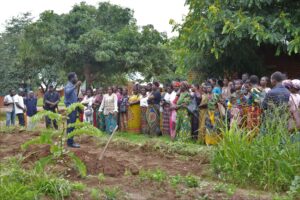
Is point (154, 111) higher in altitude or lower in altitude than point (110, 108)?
lower

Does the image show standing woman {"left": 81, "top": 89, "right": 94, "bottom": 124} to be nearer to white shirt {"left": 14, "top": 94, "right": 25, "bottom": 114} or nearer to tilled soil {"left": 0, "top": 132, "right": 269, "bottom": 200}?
white shirt {"left": 14, "top": 94, "right": 25, "bottom": 114}

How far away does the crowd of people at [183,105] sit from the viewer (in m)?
7.61

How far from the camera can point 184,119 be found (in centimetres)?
1060

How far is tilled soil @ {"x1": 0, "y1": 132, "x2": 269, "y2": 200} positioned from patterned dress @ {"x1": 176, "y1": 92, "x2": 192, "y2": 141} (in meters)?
1.58

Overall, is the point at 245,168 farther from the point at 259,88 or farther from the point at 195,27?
the point at 195,27

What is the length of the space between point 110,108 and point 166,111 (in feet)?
6.70

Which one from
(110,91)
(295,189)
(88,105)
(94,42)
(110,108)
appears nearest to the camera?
(295,189)

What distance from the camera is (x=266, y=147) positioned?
6.07 metres

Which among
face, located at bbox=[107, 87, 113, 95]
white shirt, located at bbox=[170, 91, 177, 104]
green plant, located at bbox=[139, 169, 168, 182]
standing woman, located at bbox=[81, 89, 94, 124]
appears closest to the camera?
green plant, located at bbox=[139, 169, 168, 182]

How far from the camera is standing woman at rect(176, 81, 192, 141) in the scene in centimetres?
1055

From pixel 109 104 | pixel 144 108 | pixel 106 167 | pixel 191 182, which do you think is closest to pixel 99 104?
pixel 109 104

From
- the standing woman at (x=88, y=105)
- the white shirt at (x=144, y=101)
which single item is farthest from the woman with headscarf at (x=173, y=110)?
the standing woman at (x=88, y=105)

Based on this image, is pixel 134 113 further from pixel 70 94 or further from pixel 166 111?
pixel 70 94

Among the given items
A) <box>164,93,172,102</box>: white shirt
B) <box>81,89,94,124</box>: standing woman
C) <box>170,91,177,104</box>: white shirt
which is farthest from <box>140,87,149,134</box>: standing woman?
<box>81,89,94,124</box>: standing woman
